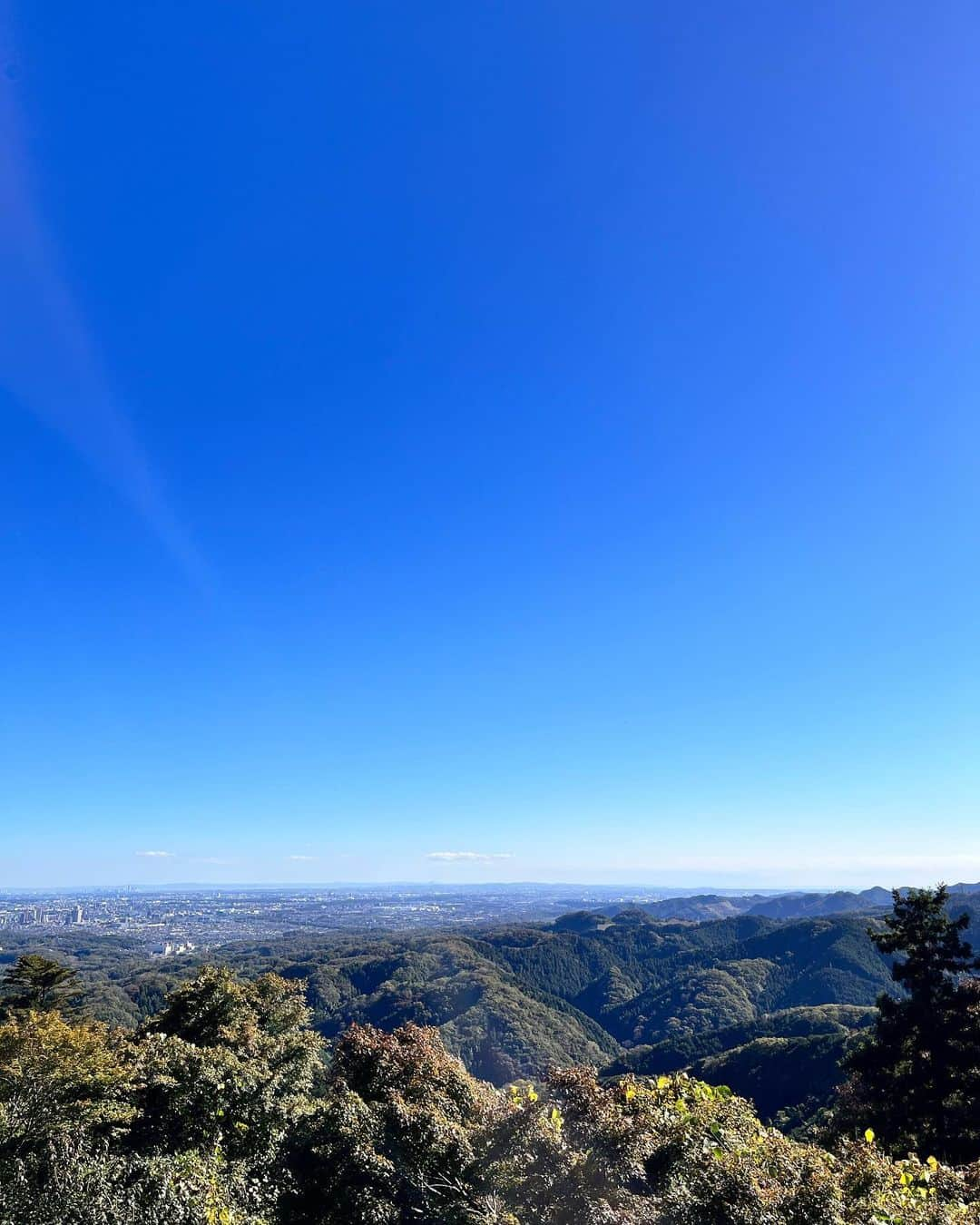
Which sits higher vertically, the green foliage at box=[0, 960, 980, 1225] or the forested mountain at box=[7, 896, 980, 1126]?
the green foliage at box=[0, 960, 980, 1225]

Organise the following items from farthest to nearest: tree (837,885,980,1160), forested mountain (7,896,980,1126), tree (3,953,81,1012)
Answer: forested mountain (7,896,980,1126)
tree (3,953,81,1012)
tree (837,885,980,1160)

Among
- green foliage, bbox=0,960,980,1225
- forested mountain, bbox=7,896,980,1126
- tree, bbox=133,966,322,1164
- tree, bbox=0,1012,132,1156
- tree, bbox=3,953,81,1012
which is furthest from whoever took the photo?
forested mountain, bbox=7,896,980,1126

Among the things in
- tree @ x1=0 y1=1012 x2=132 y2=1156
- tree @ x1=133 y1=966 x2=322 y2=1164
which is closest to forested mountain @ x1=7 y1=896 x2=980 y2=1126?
tree @ x1=133 y1=966 x2=322 y2=1164

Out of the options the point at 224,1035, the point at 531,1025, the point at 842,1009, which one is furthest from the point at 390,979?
the point at 224,1035

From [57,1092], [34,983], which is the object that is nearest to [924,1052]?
[57,1092]

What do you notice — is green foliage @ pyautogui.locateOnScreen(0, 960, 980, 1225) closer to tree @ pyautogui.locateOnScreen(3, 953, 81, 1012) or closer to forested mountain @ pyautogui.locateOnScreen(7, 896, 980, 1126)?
tree @ pyautogui.locateOnScreen(3, 953, 81, 1012)

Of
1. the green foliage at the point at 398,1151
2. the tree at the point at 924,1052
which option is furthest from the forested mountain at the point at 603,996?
the green foliage at the point at 398,1151

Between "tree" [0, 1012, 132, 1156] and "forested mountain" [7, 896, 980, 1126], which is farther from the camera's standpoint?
"forested mountain" [7, 896, 980, 1126]

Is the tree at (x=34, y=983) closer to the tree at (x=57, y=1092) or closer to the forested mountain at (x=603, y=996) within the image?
the tree at (x=57, y=1092)

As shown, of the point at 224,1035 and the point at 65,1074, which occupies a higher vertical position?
the point at 65,1074

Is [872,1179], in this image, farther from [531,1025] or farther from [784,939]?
[784,939]
